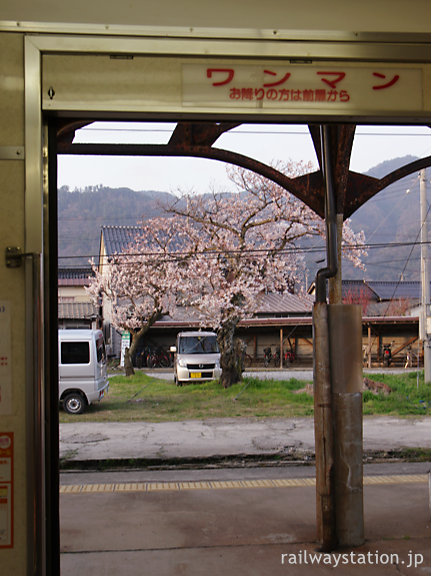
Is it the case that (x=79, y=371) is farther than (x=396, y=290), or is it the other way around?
(x=396, y=290)

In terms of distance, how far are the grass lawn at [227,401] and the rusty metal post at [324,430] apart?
24.0ft

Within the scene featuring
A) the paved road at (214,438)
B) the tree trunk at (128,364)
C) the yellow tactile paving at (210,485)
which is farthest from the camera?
the tree trunk at (128,364)

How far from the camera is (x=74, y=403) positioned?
462 inches

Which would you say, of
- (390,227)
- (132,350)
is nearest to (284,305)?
(132,350)

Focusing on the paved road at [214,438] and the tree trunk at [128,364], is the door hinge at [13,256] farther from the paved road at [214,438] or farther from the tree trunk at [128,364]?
the tree trunk at [128,364]

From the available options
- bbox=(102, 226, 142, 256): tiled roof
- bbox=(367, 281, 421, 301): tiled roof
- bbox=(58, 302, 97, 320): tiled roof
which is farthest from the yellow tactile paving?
bbox=(367, 281, 421, 301): tiled roof

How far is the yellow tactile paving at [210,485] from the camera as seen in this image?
6148mm

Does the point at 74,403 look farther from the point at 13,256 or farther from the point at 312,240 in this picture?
the point at 312,240

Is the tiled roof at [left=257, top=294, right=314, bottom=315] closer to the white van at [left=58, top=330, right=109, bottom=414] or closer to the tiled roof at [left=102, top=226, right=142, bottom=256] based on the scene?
the tiled roof at [left=102, top=226, right=142, bottom=256]

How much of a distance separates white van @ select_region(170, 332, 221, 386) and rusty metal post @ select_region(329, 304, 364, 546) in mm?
11443

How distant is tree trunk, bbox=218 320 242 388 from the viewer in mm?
14398

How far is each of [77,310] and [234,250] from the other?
760 centimetres

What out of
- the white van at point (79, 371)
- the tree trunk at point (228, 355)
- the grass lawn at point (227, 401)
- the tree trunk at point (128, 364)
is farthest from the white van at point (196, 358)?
the white van at point (79, 371)

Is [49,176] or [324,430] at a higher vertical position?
[49,176]
